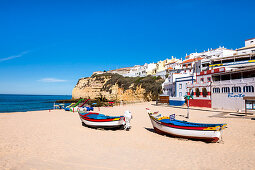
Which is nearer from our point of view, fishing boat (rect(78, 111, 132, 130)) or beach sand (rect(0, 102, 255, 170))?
beach sand (rect(0, 102, 255, 170))

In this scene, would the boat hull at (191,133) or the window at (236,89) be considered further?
the window at (236,89)

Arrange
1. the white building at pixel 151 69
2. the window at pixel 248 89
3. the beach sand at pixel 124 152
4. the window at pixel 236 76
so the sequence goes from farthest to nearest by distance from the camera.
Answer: the white building at pixel 151 69 → the window at pixel 236 76 → the window at pixel 248 89 → the beach sand at pixel 124 152

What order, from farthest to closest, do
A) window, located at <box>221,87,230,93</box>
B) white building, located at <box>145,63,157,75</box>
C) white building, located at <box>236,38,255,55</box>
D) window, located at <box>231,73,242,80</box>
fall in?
white building, located at <box>145,63,157,75</box> → white building, located at <box>236,38,255,55</box> → window, located at <box>221,87,230,93</box> → window, located at <box>231,73,242,80</box>

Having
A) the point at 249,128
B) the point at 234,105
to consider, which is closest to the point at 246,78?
the point at 234,105

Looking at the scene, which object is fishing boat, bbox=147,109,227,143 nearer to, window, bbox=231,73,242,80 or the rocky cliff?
window, bbox=231,73,242,80

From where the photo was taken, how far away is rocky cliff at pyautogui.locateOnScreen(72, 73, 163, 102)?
197 feet

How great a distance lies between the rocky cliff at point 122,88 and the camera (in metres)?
60.1

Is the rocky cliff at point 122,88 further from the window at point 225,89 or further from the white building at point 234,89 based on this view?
the window at point 225,89

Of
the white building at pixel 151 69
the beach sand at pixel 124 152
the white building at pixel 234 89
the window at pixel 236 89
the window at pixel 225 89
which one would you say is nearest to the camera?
the beach sand at pixel 124 152

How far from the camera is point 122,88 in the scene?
232 feet

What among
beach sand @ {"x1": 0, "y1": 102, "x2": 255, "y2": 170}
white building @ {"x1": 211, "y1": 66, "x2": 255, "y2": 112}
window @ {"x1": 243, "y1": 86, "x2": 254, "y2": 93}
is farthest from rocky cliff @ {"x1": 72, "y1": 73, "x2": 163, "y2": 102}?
A: beach sand @ {"x1": 0, "y1": 102, "x2": 255, "y2": 170}

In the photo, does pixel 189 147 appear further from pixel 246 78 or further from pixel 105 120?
pixel 246 78

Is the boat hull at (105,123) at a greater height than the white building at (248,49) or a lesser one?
lesser

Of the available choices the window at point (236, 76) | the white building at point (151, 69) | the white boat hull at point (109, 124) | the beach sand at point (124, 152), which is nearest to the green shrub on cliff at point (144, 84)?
the white building at point (151, 69)
